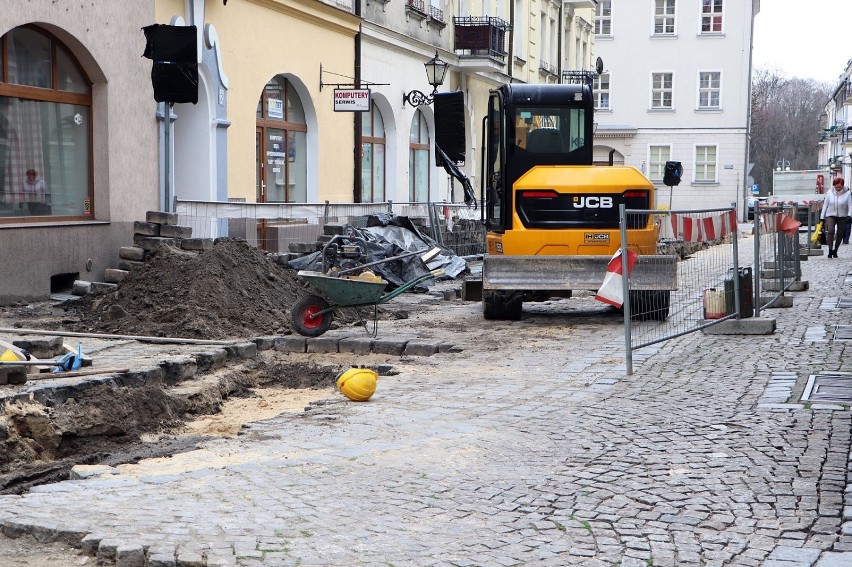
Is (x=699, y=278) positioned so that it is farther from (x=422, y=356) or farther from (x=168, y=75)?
(x=168, y=75)

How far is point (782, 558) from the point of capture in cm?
464

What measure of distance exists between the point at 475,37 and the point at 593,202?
17.1m

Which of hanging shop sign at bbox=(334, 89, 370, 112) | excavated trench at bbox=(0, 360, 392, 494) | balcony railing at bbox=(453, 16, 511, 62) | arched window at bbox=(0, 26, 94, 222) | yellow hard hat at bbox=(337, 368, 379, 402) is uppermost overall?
balcony railing at bbox=(453, 16, 511, 62)

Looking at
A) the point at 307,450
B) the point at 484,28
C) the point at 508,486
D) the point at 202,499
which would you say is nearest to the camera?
the point at 202,499

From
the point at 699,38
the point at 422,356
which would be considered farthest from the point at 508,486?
the point at 699,38

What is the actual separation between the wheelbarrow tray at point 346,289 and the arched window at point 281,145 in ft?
28.6

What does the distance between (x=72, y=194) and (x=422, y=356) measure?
6.39m

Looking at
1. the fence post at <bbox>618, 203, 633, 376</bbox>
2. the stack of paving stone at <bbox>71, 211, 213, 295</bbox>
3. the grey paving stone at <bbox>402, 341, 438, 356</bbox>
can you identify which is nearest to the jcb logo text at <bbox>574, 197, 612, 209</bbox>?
the grey paving stone at <bbox>402, 341, 438, 356</bbox>

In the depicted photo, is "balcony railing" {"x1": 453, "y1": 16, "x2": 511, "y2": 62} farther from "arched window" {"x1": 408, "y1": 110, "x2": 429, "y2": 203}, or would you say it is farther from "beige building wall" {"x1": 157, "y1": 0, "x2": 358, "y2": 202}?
"beige building wall" {"x1": 157, "y1": 0, "x2": 358, "y2": 202}

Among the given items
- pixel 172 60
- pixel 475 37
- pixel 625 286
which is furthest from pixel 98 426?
pixel 475 37

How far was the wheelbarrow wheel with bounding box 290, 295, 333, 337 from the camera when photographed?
11.3 m

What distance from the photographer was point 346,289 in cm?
1128

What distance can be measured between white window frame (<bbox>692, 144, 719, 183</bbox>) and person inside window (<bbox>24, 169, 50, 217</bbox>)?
152ft

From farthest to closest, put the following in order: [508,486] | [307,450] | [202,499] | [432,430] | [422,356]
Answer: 1. [422,356]
2. [432,430]
3. [307,450]
4. [508,486]
5. [202,499]
